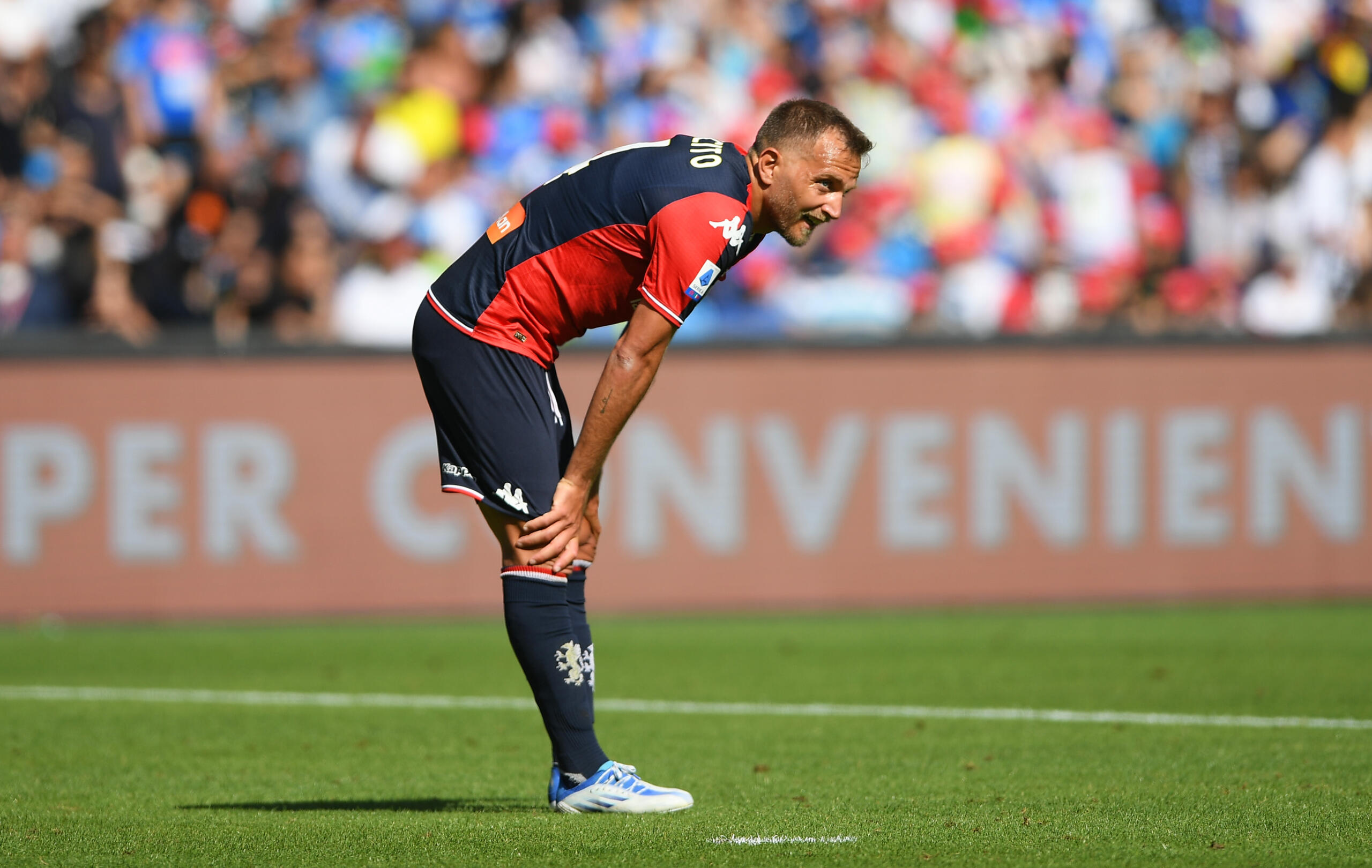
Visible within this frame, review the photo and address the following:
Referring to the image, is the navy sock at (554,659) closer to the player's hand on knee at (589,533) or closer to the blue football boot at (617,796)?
the blue football boot at (617,796)

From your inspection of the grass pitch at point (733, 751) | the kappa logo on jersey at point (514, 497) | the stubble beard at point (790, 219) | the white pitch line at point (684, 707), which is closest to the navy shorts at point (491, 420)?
the kappa logo on jersey at point (514, 497)

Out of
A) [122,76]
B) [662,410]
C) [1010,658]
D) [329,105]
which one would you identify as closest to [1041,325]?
[662,410]

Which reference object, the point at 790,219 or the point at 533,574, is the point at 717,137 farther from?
the point at 533,574

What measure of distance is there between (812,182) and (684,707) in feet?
11.6

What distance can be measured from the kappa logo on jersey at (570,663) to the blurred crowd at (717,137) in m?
6.91

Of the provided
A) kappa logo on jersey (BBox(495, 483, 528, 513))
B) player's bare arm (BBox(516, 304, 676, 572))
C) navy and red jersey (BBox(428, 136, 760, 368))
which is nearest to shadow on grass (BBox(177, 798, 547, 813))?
player's bare arm (BBox(516, 304, 676, 572))

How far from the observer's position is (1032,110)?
16.3 metres

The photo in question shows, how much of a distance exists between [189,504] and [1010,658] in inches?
212

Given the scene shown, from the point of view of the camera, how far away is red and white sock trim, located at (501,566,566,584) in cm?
545

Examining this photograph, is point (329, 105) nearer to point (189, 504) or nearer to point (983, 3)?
point (189, 504)

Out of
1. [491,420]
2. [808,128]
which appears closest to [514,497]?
[491,420]

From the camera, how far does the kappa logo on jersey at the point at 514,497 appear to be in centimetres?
536

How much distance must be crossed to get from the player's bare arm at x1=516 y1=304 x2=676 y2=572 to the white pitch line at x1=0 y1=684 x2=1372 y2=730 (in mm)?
2825

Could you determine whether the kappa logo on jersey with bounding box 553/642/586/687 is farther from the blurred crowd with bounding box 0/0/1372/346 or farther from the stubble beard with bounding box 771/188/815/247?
the blurred crowd with bounding box 0/0/1372/346
